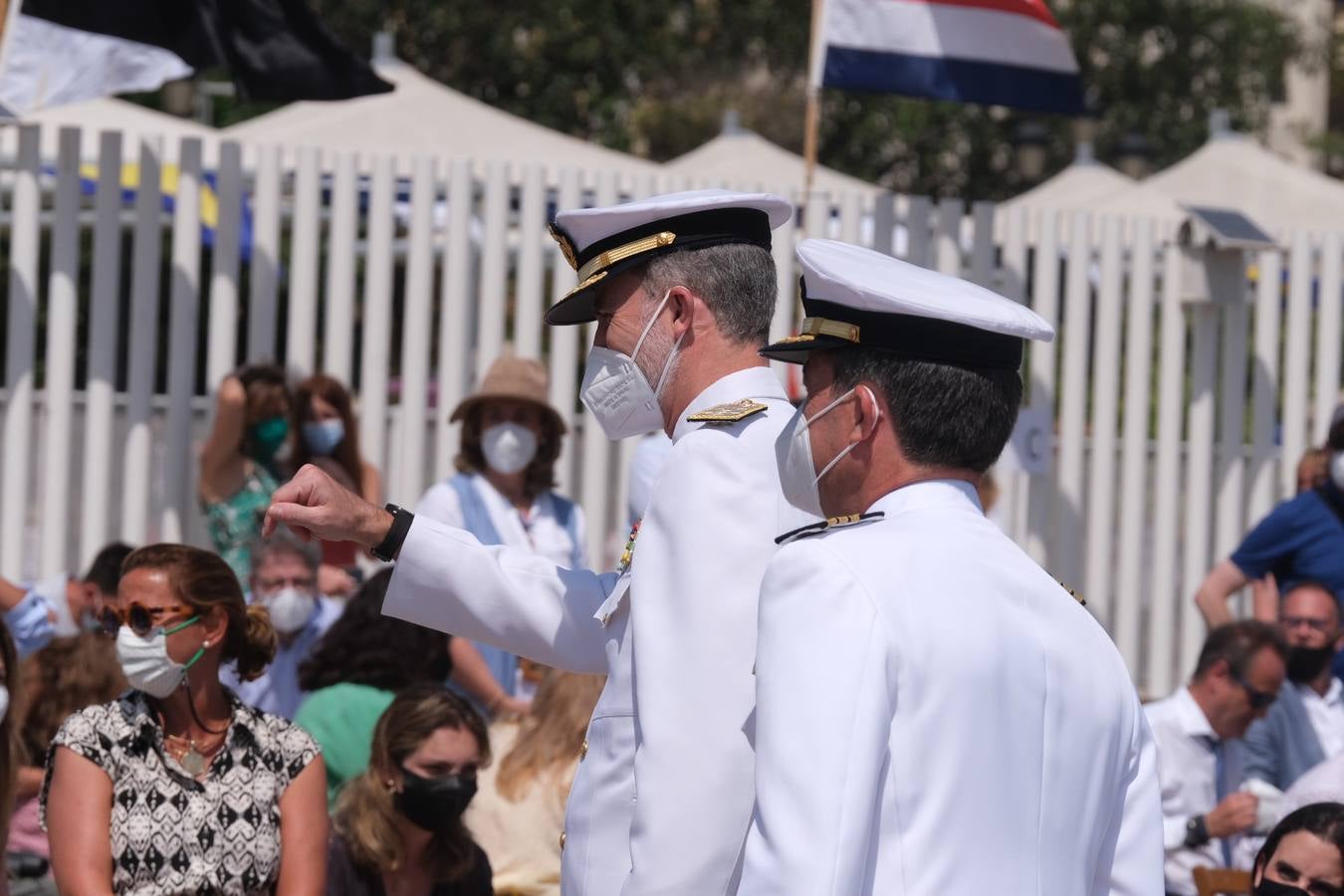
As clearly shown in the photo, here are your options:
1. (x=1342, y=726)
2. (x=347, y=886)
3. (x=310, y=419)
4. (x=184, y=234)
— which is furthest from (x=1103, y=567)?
(x=347, y=886)

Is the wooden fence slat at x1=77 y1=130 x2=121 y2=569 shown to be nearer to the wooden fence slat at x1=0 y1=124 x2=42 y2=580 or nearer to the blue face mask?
the wooden fence slat at x1=0 y1=124 x2=42 y2=580

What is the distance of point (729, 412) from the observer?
3.09 metres

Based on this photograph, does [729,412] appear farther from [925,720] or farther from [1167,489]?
[1167,489]

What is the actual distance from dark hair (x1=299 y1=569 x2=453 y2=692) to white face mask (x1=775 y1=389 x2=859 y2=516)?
10.2 ft

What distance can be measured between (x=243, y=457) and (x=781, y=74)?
1545 cm

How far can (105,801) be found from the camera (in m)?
3.93

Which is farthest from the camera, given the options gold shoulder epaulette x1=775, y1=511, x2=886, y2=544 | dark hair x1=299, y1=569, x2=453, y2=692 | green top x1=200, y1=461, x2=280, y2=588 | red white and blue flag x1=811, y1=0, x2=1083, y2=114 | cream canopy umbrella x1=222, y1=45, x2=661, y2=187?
cream canopy umbrella x1=222, y1=45, x2=661, y2=187

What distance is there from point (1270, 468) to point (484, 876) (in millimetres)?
5262

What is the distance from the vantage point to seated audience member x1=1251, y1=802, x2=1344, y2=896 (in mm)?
4262

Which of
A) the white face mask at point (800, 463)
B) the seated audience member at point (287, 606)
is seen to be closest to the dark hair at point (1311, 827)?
the white face mask at point (800, 463)

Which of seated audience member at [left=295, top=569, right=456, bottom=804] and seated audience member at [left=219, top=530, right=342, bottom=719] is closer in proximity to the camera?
seated audience member at [left=295, top=569, right=456, bottom=804]

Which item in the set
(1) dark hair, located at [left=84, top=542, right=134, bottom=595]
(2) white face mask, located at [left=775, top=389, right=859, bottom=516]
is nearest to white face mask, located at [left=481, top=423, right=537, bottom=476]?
(1) dark hair, located at [left=84, top=542, right=134, bottom=595]

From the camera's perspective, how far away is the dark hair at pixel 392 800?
464 cm

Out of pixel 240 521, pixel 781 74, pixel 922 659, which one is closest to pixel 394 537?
pixel 922 659
